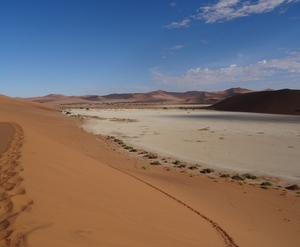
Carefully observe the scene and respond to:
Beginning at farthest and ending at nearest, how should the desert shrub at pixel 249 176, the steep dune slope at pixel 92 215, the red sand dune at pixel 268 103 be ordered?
the red sand dune at pixel 268 103
the desert shrub at pixel 249 176
the steep dune slope at pixel 92 215

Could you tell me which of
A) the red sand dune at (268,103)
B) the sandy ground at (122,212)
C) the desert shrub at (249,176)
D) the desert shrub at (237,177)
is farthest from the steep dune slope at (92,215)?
the red sand dune at (268,103)

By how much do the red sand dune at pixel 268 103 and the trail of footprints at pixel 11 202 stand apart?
6201 cm

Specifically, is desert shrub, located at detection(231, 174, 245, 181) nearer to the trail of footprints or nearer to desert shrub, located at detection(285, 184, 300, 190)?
desert shrub, located at detection(285, 184, 300, 190)

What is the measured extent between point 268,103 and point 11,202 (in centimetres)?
7618

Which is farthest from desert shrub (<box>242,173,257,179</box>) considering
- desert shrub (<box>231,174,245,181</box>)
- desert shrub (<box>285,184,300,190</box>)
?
desert shrub (<box>285,184,300,190</box>)

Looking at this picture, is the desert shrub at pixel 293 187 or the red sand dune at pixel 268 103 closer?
the desert shrub at pixel 293 187

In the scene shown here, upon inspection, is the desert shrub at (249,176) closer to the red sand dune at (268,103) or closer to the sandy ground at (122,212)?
the sandy ground at (122,212)

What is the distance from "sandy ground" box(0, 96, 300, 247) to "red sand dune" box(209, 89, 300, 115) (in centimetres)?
5674

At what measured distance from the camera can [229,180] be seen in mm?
12062

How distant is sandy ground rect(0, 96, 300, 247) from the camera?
12.1 feet

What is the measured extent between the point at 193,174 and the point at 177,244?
871 centimetres

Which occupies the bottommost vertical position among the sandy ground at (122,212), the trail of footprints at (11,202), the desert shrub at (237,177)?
the desert shrub at (237,177)


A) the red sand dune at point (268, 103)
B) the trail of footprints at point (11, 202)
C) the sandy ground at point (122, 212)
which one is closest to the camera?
the trail of footprints at point (11, 202)

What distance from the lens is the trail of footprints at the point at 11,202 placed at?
313 cm
